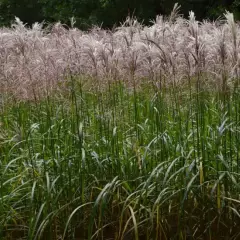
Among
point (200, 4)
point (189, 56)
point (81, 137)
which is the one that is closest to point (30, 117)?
point (81, 137)

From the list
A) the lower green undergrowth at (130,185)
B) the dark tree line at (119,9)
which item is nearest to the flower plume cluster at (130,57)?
the lower green undergrowth at (130,185)

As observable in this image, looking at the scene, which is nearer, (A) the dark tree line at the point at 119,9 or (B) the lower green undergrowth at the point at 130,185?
(B) the lower green undergrowth at the point at 130,185

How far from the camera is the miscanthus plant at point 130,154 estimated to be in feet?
14.9

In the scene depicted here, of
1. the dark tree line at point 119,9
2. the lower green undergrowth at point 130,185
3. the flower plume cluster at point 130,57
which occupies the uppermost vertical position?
the dark tree line at point 119,9

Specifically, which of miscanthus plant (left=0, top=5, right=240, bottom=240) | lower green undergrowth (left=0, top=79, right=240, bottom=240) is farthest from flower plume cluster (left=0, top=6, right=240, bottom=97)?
lower green undergrowth (left=0, top=79, right=240, bottom=240)

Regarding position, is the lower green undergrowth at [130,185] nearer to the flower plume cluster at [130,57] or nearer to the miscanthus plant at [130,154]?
the miscanthus plant at [130,154]

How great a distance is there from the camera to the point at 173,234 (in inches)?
186

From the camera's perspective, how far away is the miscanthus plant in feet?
14.9

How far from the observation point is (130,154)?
17.3 ft

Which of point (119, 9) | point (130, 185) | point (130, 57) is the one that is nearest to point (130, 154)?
point (130, 185)

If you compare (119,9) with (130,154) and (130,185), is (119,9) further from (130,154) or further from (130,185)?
(130,185)

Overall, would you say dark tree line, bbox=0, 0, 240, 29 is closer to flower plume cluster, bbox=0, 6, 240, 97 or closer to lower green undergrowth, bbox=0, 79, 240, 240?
flower plume cluster, bbox=0, 6, 240, 97

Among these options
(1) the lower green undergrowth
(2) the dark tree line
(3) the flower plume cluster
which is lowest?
(1) the lower green undergrowth

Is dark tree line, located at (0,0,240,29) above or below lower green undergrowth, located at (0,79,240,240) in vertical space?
above
